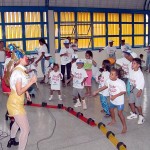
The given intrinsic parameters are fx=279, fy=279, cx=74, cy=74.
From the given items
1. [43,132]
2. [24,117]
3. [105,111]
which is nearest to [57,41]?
[105,111]

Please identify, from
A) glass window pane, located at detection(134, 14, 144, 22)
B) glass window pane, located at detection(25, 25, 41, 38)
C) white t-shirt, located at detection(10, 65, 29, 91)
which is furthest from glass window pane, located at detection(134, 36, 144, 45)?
white t-shirt, located at detection(10, 65, 29, 91)

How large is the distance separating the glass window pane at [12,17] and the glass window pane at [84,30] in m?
2.92

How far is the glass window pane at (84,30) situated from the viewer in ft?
44.1

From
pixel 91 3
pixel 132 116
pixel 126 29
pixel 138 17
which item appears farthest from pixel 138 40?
pixel 132 116

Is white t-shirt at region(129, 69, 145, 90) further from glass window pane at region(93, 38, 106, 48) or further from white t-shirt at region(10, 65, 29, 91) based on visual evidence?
glass window pane at region(93, 38, 106, 48)

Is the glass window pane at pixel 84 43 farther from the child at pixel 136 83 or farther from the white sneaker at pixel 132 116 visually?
the child at pixel 136 83

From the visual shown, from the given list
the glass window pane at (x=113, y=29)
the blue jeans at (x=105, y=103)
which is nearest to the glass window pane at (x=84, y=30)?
the glass window pane at (x=113, y=29)

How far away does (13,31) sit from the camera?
12188mm

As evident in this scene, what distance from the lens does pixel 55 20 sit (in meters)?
12.9

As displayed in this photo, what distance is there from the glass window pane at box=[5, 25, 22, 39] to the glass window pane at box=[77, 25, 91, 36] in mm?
2865

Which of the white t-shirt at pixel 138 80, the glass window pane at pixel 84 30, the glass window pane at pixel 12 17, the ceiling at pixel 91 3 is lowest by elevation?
the white t-shirt at pixel 138 80

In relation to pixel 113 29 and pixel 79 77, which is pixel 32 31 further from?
pixel 79 77

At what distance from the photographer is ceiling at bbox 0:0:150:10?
11.8 meters

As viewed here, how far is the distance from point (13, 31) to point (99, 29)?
433 centimetres
